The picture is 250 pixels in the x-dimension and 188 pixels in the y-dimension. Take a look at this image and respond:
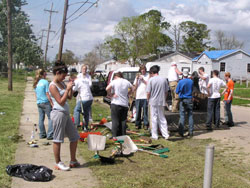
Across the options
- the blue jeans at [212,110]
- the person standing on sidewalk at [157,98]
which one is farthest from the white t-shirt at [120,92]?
the blue jeans at [212,110]

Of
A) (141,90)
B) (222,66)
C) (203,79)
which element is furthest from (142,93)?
(222,66)

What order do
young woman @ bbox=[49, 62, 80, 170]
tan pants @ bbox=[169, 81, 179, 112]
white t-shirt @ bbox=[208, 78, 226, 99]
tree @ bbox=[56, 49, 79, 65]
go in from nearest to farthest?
young woman @ bbox=[49, 62, 80, 170], white t-shirt @ bbox=[208, 78, 226, 99], tan pants @ bbox=[169, 81, 179, 112], tree @ bbox=[56, 49, 79, 65]

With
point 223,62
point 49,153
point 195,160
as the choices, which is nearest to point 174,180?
point 195,160

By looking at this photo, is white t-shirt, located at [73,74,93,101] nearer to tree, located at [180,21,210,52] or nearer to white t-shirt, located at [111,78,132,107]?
white t-shirt, located at [111,78,132,107]

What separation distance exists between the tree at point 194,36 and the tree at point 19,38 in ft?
120

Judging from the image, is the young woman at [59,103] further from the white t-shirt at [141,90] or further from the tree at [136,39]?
the tree at [136,39]

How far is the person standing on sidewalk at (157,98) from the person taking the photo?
793 centimetres

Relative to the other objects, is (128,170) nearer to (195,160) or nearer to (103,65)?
(195,160)

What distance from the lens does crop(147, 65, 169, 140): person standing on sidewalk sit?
26.0ft

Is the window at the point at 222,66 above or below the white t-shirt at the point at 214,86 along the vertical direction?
above

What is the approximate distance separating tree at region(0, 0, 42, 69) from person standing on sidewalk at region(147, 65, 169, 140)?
4469cm

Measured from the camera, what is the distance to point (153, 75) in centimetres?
816

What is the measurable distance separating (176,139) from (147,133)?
2.96 ft

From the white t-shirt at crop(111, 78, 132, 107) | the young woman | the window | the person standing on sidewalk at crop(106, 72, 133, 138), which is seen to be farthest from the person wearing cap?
the window
